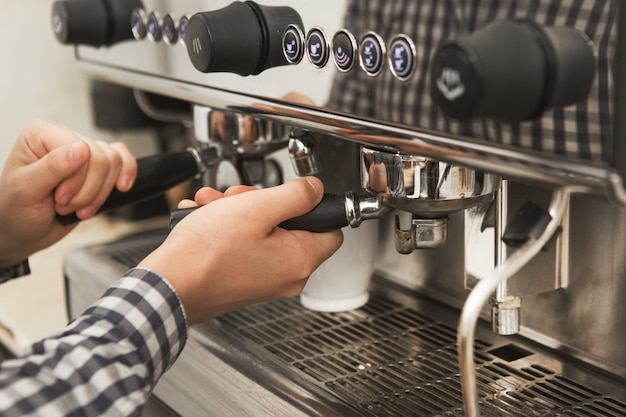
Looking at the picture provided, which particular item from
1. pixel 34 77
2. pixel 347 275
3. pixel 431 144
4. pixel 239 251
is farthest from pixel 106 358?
pixel 34 77

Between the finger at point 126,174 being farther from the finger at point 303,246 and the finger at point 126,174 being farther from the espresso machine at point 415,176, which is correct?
the finger at point 303,246

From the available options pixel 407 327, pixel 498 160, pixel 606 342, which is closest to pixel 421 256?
pixel 407 327

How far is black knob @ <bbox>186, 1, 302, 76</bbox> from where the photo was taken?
540 millimetres

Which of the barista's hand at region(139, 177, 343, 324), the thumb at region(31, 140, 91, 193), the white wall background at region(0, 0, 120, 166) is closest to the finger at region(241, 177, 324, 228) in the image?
the barista's hand at region(139, 177, 343, 324)

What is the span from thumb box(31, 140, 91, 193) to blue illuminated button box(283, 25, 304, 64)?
204mm

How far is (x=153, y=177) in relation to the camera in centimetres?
72

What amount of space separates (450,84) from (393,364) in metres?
0.30

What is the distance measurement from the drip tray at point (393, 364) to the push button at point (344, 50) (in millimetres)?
222

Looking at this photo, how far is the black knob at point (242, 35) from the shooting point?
54cm

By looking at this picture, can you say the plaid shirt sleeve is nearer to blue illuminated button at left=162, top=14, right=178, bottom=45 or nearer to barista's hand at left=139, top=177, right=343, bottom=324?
barista's hand at left=139, top=177, right=343, bottom=324

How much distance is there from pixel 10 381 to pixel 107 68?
0.47m

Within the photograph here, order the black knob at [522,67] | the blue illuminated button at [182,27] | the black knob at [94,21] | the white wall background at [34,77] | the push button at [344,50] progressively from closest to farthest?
the black knob at [522,67] → the push button at [344,50] → the blue illuminated button at [182,27] → the black knob at [94,21] → the white wall background at [34,77]

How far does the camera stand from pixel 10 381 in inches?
16.9

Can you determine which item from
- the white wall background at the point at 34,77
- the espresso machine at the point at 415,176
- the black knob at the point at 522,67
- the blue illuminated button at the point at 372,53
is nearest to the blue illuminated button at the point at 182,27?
the espresso machine at the point at 415,176
